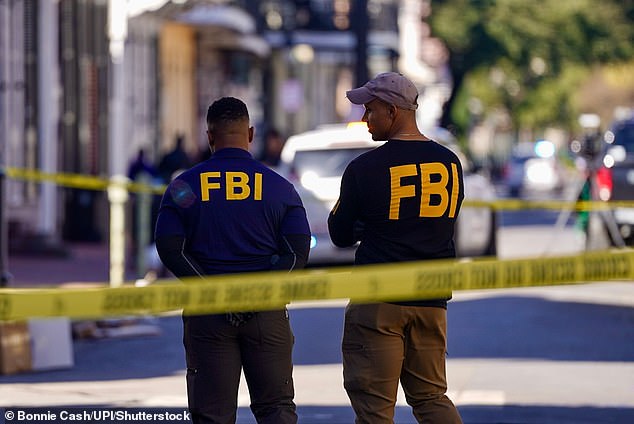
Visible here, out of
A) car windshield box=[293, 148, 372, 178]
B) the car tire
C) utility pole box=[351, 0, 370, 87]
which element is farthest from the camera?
utility pole box=[351, 0, 370, 87]

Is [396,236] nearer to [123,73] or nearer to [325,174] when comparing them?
[325,174]

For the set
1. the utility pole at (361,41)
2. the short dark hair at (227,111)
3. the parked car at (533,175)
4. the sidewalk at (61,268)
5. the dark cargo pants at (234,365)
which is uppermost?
the utility pole at (361,41)

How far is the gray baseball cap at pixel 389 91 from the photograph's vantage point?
668 centimetres

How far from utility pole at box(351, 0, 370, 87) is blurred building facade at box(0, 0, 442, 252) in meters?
0.02

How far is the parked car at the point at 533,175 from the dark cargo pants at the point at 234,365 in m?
49.9

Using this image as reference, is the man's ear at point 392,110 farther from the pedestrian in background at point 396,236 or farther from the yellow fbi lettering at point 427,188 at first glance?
the yellow fbi lettering at point 427,188

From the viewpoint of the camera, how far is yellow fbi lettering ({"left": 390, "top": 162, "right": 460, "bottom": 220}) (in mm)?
6609

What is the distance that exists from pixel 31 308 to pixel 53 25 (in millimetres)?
18066

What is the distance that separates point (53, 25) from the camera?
23.0 meters

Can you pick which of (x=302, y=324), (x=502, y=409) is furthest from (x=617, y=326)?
(x=502, y=409)

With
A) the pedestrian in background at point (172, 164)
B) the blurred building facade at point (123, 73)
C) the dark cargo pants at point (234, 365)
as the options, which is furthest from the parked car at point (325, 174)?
the dark cargo pants at point (234, 365)

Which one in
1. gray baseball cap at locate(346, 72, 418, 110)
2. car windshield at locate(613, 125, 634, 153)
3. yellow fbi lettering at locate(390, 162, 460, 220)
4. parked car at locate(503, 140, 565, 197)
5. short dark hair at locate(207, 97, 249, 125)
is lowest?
parked car at locate(503, 140, 565, 197)

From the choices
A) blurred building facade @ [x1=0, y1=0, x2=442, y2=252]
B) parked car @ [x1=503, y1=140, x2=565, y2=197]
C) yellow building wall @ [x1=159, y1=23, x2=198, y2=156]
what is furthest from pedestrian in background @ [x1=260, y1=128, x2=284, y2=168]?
parked car @ [x1=503, y1=140, x2=565, y2=197]

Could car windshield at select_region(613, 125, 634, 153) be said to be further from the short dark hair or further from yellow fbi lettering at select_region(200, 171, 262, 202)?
yellow fbi lettering at select_region(200, 171, 262, 202)
